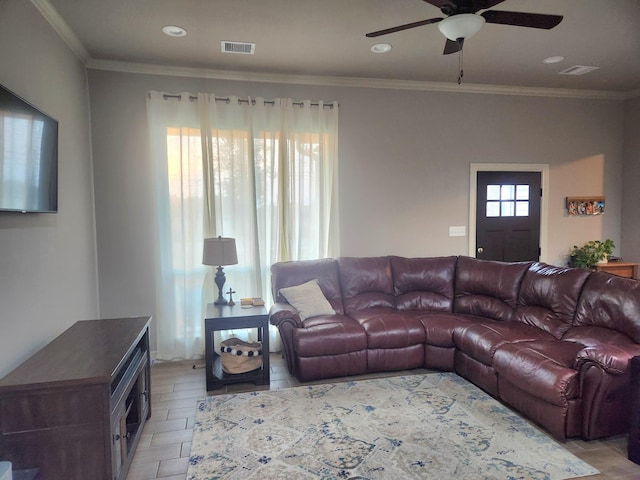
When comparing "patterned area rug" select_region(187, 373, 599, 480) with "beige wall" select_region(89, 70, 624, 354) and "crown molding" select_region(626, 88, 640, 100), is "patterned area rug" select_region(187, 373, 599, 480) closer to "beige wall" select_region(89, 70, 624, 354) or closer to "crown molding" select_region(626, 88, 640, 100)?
"beige wall" select_region(89, 70, 624, 354)

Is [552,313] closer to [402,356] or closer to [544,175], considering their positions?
[402,356]

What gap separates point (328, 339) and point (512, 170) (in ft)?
11.0

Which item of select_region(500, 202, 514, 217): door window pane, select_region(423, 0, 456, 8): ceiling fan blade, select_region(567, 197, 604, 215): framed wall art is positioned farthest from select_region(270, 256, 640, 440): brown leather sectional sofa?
select_region(423, 0, 456, 8): ceiling fan blade

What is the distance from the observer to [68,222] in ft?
10.4

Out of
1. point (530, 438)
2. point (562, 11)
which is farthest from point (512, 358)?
point (562, 11)

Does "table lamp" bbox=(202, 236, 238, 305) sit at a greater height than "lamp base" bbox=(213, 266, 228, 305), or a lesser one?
greater

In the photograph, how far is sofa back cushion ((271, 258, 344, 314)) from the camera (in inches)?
157

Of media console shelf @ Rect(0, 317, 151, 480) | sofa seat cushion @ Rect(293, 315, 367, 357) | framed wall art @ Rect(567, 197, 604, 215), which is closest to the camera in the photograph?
media console shelf @ Rect(0, 317, 151, 480)

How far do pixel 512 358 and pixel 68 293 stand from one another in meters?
3.47

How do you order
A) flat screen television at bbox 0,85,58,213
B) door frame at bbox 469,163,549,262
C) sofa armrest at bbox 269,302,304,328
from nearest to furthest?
flat screen television at bbox 0,85,58,213, sofa armrest at bbox 269,302,304,328, door frame at bbox 469,163,549,262

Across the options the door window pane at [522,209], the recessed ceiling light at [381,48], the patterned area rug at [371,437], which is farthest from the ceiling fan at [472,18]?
the door window pane at [522,209]

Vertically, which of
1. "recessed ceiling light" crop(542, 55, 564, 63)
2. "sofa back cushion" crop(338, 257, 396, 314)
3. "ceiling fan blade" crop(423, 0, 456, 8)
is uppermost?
"recessed ceiling light" crop(542, 55, 564, 63)

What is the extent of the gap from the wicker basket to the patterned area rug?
0.86 ft

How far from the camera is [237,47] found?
3.50 metres
